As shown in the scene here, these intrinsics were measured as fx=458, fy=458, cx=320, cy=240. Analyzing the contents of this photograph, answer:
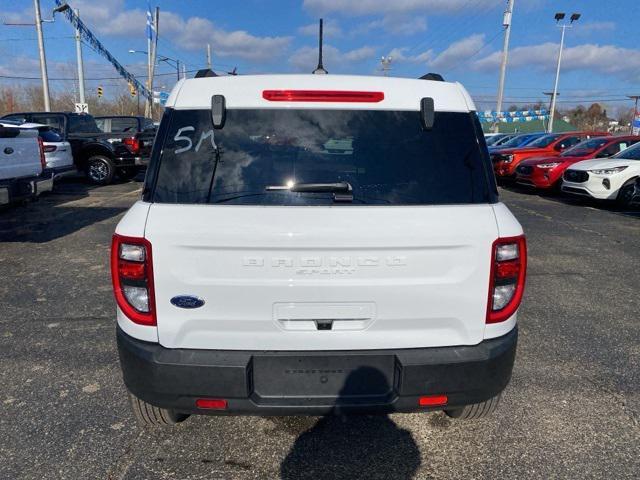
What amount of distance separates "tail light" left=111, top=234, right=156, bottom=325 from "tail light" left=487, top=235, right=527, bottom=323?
153cm

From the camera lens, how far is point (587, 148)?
1339 cm

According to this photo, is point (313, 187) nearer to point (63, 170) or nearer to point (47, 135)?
point (63, 170)

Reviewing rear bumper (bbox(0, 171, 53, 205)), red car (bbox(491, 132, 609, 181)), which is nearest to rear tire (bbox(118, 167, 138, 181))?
rear bumper (bbox(0, 171, 53, 205))

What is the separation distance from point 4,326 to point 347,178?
12.0ft

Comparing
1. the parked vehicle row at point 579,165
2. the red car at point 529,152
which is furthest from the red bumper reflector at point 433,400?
the red car at point 529,152

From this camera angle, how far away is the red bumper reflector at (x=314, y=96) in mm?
2182

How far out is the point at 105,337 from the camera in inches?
151

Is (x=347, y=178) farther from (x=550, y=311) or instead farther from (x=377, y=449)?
(x=550, y=311)

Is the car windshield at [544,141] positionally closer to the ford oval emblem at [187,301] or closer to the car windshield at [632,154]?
the car windshield at [632,154]

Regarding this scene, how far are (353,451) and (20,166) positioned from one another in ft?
21.9

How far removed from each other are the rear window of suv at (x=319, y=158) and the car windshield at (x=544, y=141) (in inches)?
603

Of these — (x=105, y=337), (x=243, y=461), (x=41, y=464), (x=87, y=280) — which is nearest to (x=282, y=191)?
(x=243, y=461)

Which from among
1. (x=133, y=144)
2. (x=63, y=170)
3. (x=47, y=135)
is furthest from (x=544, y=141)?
(x=47, y=135)

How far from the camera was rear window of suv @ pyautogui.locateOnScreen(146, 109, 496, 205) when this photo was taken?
210 cm
